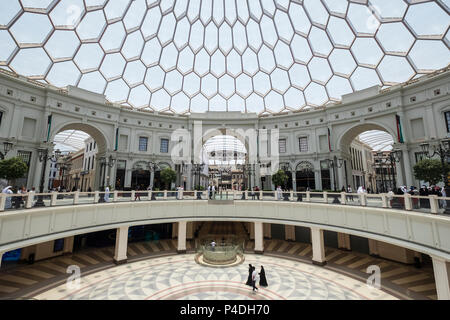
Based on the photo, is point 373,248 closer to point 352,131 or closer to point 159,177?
point 352,131

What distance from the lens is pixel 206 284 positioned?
1463 cm

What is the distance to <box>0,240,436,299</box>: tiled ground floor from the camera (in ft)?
43.2

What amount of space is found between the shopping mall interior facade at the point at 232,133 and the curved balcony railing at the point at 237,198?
0.33ft

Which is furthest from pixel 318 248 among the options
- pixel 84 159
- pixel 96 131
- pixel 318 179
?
pixel 84 159

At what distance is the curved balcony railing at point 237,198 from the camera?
10719 millimetres

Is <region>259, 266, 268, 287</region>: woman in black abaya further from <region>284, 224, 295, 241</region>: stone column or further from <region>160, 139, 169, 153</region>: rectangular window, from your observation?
<region>160, 139, 169, 153</region>: rectangular window

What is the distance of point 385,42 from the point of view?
21.4m

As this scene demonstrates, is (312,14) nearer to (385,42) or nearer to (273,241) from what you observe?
(385,42)

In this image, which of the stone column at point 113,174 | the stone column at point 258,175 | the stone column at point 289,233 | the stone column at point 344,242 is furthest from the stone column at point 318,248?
the stone column at point 113,174

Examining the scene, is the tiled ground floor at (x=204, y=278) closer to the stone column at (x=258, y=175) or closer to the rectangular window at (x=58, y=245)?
the rectangular window at (x=58, y=245)

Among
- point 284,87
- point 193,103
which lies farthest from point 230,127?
point 284,87

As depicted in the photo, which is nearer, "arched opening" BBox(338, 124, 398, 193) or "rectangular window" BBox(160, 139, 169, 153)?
"arched opening" BBox(338, 124, 398, 193)

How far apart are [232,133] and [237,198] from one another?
14014 mm

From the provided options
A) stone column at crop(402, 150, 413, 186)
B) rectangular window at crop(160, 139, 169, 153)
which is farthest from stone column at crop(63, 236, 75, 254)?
stone column at crop(402, 150, 413, 186)
